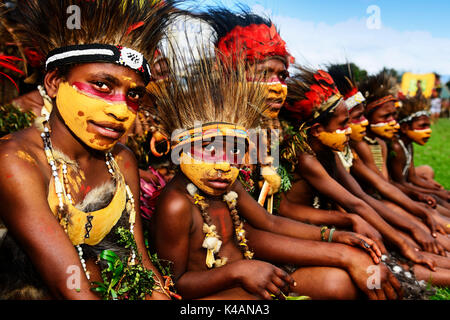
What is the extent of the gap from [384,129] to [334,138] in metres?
2.66

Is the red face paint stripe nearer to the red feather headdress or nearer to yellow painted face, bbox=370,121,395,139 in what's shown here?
the red feather headdress

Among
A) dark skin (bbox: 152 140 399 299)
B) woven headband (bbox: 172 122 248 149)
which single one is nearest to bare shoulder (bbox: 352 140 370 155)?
dark skin (bbox: 152 140 399 299)

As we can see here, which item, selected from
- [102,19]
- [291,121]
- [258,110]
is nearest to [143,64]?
[102,19]

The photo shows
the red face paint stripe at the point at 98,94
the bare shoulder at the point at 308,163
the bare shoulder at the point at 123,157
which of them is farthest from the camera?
the bare shoulder at the point at 308,163

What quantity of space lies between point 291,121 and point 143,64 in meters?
2.29

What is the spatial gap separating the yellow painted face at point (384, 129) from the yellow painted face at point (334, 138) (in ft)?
8.09

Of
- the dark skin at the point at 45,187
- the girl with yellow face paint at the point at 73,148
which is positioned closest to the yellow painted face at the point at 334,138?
the girl with yellow face paint at the point at 73,148

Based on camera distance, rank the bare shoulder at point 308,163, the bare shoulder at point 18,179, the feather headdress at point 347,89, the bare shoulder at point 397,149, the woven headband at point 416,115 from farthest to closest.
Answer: the woven headband at point 416,115 → the bare shoulder at point 397,149 → the feather headdress at point 347,89 → the bare shoulder at point 308,163 → the bare shoulder at point 18,179

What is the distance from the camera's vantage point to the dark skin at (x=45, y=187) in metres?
1.75

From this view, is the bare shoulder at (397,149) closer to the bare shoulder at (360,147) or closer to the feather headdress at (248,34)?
the bare shoulder at (360,147)

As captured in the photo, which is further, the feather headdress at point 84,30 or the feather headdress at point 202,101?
the feather headdress at point 202,101

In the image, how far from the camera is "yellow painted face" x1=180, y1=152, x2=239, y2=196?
2.43 m

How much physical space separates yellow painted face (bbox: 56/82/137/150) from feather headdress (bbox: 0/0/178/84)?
172 mm

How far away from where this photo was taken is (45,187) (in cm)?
188
